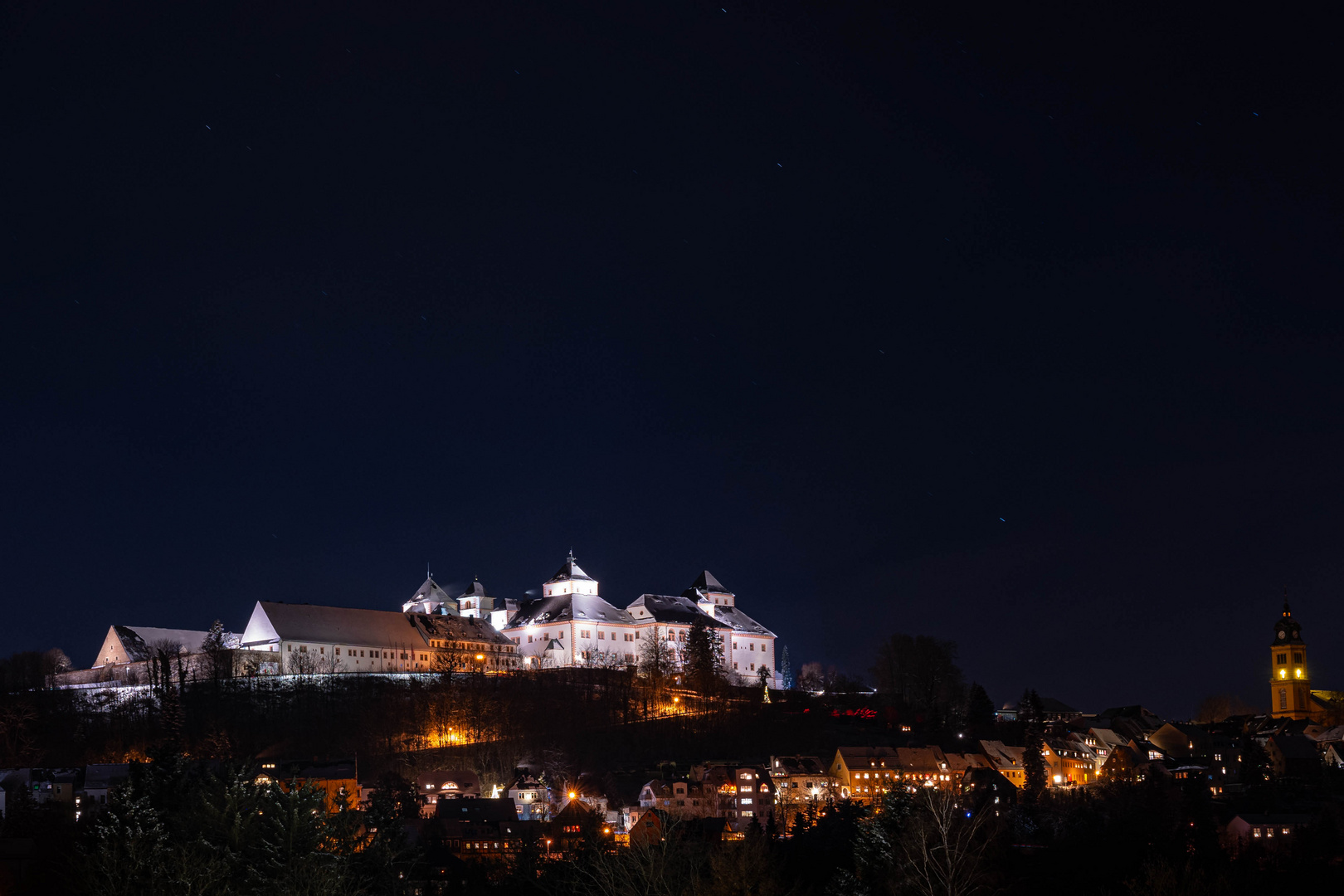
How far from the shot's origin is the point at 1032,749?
84.2m

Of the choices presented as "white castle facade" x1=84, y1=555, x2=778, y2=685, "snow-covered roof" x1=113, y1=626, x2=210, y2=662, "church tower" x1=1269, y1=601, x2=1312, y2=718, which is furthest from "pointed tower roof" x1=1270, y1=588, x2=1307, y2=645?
"snow-covered roof" x1=113, y1=626, x2=210, y2=662

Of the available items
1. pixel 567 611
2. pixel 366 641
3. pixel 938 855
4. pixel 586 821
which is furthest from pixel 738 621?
pixel 938 855

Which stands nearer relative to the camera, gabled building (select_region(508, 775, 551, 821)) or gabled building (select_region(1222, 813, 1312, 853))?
gabled building (select_region(1222, 813, 1312, 853))

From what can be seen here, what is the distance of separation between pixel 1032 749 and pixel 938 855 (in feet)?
135

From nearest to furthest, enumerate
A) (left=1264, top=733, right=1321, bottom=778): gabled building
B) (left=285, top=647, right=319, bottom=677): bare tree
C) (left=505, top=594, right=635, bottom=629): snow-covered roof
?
(left=1264, top=733, right=1321, bottom=778): gabled building, (left=285, top=647, right=319, bottom=677): bare tree, (left=505, top=594, right=635, bottom=629): snow-covered roof

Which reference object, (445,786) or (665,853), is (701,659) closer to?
(445,786)

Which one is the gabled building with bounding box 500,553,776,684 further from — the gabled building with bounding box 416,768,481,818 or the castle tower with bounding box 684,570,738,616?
the gabled building with bounding box 416,768,481,818

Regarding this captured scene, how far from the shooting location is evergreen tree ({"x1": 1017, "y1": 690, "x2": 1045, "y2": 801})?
266 ft

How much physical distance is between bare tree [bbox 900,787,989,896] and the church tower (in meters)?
80.0

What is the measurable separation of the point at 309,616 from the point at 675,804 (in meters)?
38.8

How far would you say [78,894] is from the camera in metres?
37.3

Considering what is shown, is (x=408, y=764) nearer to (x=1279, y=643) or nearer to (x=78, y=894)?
(x=78, y=894)

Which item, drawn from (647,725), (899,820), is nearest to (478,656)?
(647,725)

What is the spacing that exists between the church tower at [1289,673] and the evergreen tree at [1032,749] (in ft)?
108
